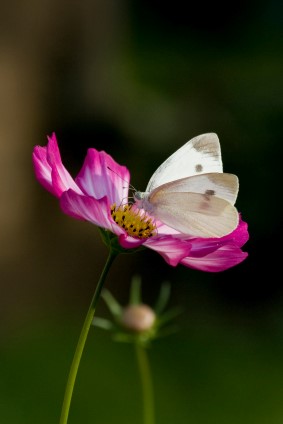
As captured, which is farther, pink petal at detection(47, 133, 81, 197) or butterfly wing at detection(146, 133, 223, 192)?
butterfly wing at detection(146, 133, 223, 192)

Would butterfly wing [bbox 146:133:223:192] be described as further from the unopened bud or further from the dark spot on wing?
the unopened bud

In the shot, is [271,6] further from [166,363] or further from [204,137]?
[204,137]

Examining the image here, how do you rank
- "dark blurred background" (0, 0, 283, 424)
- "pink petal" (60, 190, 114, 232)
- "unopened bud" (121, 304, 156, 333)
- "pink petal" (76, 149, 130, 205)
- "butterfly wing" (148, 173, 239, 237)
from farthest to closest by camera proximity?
"dark blurred background" (0, 0, 283, 424) < "unopened bud" (121, 304, 156, 333) < "pink petal" (76, 149, 130, 205) < "butterfly wing" (148, 173, 239, 237) < "pink petal" (60, 190, 114, 232)

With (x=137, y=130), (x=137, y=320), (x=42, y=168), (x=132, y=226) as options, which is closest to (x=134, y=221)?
(x=132, y=226)

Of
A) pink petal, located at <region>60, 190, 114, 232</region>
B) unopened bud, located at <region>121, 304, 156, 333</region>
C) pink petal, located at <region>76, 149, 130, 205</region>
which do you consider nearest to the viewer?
pink petal, located at <region>60, 190, 114, 232</region>

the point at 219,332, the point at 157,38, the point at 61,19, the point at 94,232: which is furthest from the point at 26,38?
the point at 219,332

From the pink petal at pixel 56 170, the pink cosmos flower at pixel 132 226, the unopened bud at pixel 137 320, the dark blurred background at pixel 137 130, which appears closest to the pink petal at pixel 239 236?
the pink cosmos flower at pixel 132 226

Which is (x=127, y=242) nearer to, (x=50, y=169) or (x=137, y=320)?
(x=50, y=169)

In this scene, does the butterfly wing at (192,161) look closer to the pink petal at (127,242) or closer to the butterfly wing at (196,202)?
the butterfly wing at (196,202)

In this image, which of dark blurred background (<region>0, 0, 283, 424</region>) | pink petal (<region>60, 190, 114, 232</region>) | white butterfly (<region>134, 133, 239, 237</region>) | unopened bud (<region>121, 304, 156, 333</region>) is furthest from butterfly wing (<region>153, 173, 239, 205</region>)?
dark blurred background (<region>0, 0, 283, 424</region>)
